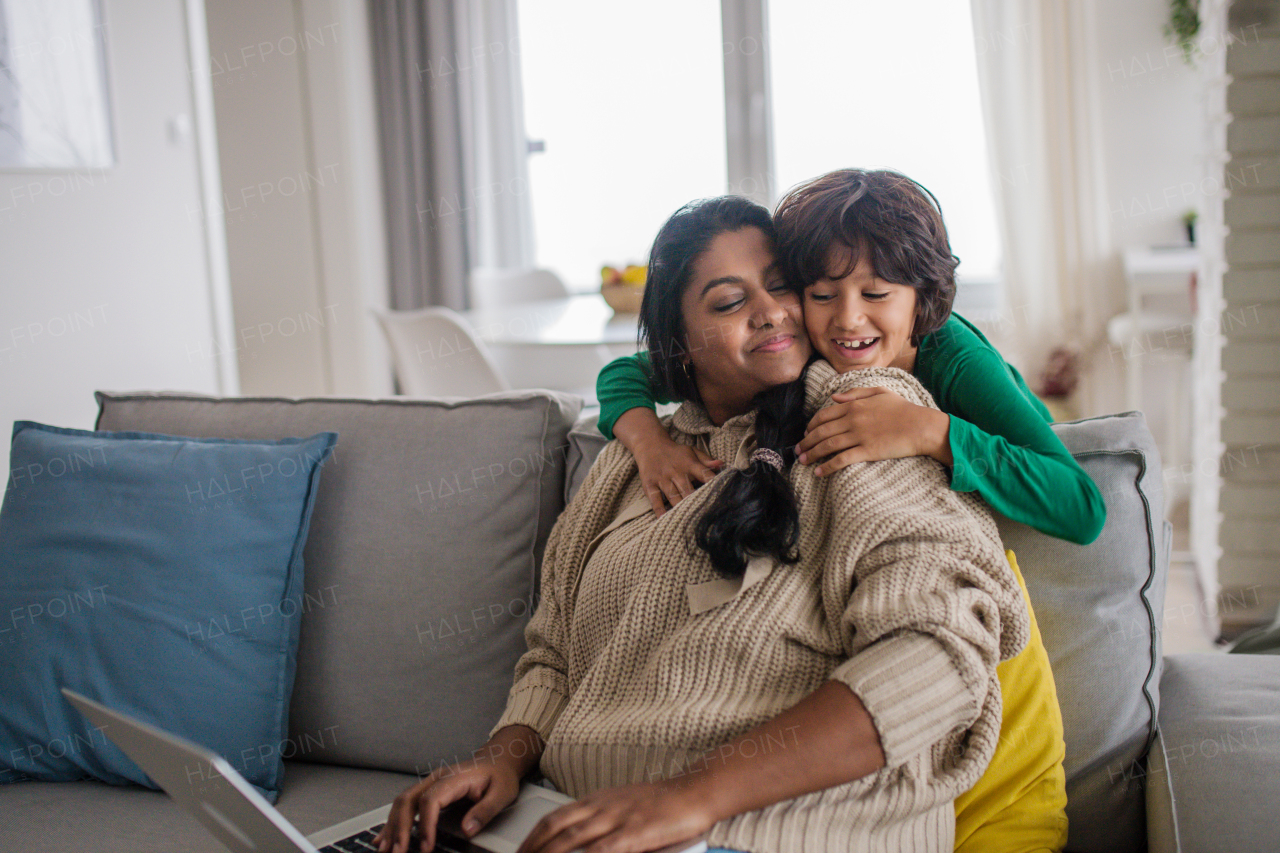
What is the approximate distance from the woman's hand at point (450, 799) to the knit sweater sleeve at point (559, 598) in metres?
0.10

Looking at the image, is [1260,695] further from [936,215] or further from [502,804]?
[502,804]

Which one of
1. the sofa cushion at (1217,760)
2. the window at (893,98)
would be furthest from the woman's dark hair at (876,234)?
the window at (893,98)

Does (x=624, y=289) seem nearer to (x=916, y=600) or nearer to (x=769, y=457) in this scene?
(x=769, y=457)

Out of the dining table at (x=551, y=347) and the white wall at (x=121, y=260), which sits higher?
the white wall at (x=121, y=260)

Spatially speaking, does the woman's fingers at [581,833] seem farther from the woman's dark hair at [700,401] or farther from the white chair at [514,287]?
the white chair at [514,287]

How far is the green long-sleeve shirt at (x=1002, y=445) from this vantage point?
3.48ft

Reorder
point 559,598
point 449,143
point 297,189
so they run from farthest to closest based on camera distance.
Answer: point 449,143
point 297,189
point 559,598

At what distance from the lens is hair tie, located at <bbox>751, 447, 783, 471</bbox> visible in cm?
114

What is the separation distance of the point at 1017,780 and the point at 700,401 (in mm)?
601

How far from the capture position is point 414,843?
41.8 inches

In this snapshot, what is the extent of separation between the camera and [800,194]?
4.22 feet

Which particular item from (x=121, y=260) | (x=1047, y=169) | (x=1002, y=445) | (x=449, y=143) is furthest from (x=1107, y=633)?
(x=449, y=143)

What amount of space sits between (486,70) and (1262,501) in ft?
12.1

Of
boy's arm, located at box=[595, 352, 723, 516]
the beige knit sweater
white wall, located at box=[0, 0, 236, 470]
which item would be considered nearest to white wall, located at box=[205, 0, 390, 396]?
white wall, located at box=[0, 0, 236, 470]
